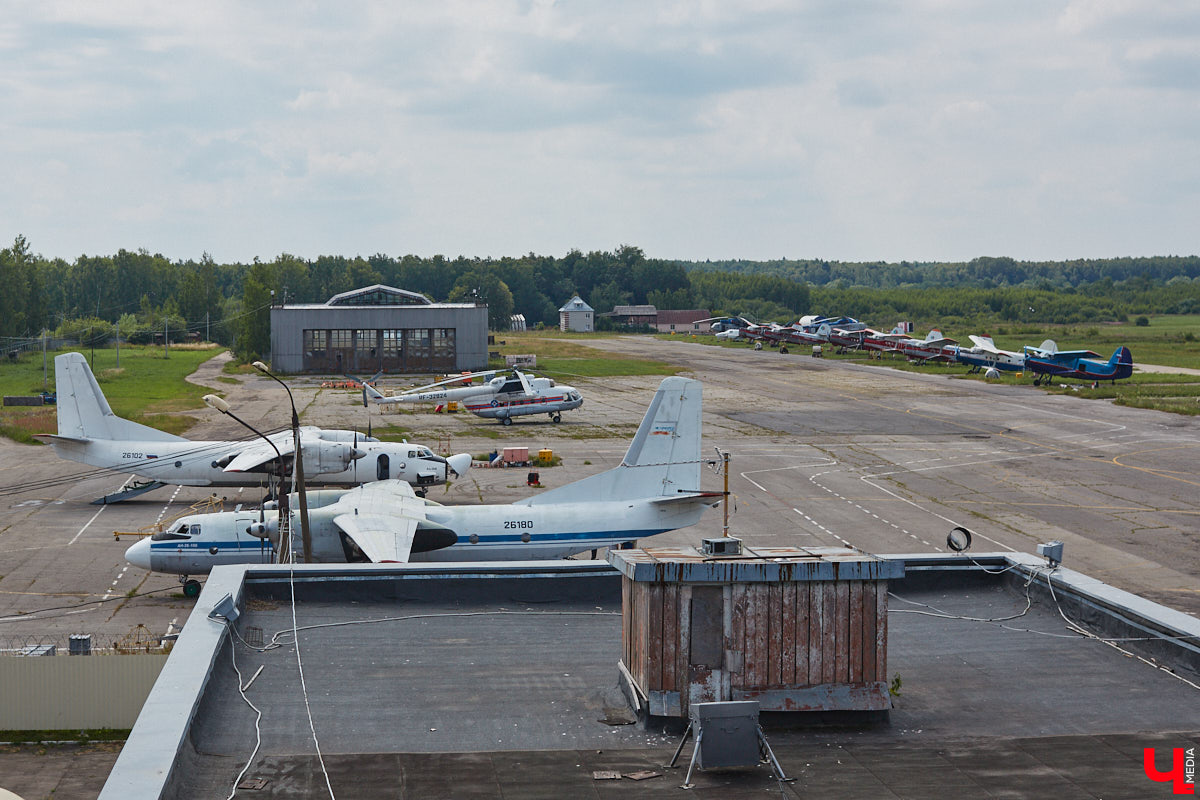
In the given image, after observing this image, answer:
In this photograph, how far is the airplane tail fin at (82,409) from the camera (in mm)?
51781

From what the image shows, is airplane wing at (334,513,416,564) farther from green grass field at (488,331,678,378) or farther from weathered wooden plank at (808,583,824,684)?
green grass field at (488,331,678,378)

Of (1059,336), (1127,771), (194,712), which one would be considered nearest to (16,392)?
(194,712)

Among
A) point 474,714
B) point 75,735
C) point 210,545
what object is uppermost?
point 474,714

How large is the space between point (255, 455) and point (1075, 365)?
88.1m

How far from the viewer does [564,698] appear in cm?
1563

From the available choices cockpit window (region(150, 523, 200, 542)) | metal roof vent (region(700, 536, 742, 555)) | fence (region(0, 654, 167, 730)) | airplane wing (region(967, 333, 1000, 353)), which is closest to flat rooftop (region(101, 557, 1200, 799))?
metal roof vent (region(700, 536, 742, 555))

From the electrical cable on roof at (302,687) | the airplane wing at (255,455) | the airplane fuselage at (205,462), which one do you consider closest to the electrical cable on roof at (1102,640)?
the electrical cable on roof at (302,687)

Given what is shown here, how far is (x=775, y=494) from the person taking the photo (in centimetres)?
5538

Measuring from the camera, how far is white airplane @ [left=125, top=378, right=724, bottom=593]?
3534 centimetres

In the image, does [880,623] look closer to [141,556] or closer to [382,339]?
[141,556]

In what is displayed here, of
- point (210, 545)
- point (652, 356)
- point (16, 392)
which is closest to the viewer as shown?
point (210, 545)

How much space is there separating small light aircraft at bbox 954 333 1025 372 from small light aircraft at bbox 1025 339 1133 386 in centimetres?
449

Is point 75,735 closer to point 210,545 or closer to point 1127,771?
point 210,545

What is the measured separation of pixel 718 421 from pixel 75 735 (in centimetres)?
6090
